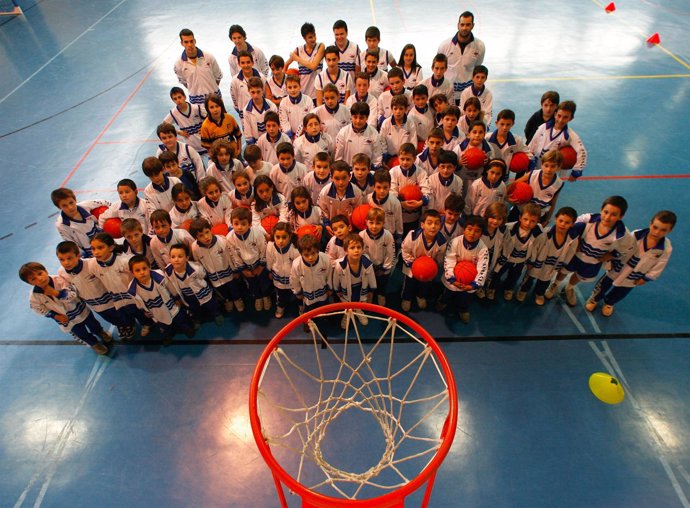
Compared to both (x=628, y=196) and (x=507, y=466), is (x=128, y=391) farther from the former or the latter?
(x=628, y=196)

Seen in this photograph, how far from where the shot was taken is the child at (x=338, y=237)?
12.3 ft

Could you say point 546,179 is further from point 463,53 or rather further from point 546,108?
point 463,53

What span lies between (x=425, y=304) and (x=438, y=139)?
189 cm

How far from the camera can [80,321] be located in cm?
379

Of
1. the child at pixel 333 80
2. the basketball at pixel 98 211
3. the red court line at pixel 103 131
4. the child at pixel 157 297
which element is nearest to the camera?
the child at pixel 157 297

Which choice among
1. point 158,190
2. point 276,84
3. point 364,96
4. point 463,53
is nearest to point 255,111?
point 276,84

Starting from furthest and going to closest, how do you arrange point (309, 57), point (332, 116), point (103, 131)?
point (103, 131), point (309, 57), point (332, 116)

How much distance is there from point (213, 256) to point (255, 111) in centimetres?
244

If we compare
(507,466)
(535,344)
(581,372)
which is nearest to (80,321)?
(507,466)

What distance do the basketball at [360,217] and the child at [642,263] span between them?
2.51m

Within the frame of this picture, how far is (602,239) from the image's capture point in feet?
12.2

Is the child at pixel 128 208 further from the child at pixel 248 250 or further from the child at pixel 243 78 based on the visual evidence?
the child at pixel 243 78

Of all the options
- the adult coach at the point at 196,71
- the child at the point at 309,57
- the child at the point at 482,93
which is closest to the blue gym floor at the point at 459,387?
the adult coach at the point at 196,71

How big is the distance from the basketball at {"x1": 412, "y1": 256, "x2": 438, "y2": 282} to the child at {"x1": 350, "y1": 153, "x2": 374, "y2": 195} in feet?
3.45
